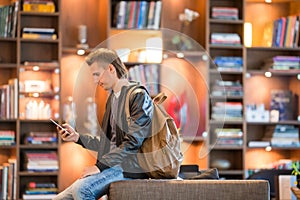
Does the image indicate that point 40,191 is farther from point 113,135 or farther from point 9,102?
point 113,135

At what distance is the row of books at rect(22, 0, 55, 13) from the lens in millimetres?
6801

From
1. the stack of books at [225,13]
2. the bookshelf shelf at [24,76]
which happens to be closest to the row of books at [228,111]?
the stack of books at [225,13]

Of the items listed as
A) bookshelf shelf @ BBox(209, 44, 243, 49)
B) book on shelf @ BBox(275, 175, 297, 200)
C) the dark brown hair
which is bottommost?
book on shelf @ BBox(275, 175, 297, 200)

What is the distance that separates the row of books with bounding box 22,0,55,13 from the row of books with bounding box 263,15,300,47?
7.61ft

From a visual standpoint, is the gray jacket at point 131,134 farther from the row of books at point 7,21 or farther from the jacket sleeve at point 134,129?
the row of books at point 7,21

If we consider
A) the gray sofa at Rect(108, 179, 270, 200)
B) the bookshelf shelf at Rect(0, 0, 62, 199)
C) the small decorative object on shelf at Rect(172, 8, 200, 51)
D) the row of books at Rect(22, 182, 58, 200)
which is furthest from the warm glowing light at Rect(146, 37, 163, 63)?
the gray sofa at Rect(108, 179, 270, 200)

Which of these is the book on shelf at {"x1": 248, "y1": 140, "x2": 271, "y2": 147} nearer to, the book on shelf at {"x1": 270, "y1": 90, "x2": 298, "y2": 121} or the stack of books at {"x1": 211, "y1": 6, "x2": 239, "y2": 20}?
the book on shelf at {"x1": 270, "y1": 90, "x2": 298, "y2": 121}

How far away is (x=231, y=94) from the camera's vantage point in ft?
23.6

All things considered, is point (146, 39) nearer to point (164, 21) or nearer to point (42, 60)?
point (164, 21)

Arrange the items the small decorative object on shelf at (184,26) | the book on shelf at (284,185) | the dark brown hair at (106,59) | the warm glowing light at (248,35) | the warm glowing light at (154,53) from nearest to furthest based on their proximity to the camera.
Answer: the dark brown hair at (106,59), the book on shelf at (284,185), the warm glowing light at (154,53), the small decorative object on shelf at (184,26), the warm glowing light at (248,35)

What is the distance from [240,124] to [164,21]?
1.34 m

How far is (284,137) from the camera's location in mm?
7320

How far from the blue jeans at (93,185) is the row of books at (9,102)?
3172mm

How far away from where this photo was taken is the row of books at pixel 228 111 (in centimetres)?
716
